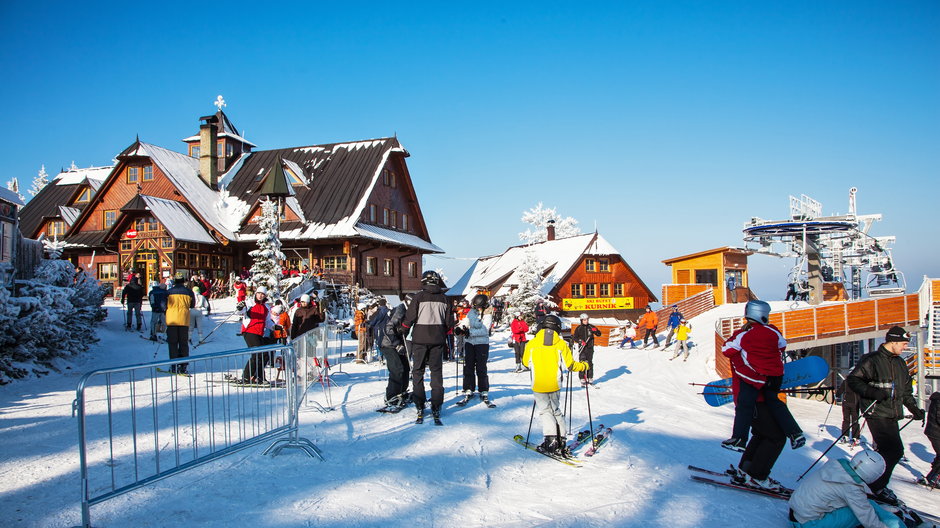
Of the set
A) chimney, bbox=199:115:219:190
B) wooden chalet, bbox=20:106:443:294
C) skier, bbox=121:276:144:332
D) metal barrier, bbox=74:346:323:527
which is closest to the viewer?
metal barrier, bbox=74:346:323:527

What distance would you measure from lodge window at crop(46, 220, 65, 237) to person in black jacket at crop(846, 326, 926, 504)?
40.0m

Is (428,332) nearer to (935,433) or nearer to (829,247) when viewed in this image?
(935,433)

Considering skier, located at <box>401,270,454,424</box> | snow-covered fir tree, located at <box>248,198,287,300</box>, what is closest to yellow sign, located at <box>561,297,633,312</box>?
snow-covered fir tree, located at <box>248,198,287,300</box>

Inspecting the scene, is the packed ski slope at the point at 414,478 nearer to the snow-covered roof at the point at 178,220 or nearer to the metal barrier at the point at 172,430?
the metal barrier at the point at 172,430

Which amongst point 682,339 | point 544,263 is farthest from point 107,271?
point 682,339

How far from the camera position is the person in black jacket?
6543 millimetres

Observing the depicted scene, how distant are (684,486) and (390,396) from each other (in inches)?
176

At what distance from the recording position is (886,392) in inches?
258

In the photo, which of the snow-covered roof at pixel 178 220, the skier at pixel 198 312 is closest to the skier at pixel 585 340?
the skier at pixel 198 312

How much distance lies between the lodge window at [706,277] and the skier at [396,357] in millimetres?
30857

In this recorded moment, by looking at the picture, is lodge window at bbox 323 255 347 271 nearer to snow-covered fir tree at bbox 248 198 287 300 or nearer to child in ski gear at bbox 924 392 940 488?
snow-covered fir tree at bbox 248 198 287 300

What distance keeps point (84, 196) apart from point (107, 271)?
26.1ft

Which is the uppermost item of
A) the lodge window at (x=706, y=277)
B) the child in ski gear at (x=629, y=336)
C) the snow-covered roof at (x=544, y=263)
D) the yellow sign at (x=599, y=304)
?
the snow-covered roof at (x=544, y=263)

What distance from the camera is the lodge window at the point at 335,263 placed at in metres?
29.8
